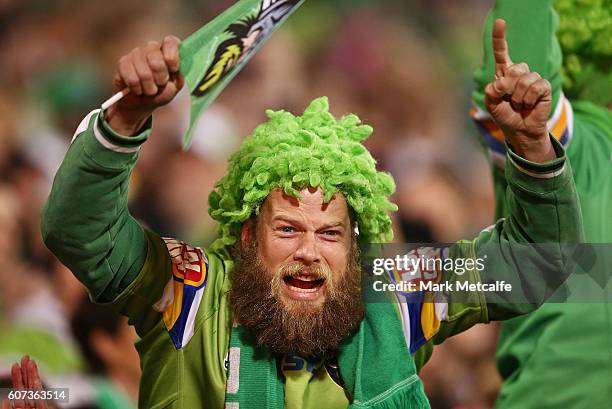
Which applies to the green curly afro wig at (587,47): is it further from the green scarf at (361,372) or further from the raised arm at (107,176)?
the raised arm at (107,176)

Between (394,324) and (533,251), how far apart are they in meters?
0.29

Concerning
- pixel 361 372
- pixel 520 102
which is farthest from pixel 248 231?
pixel 520 102

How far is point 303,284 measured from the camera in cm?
186

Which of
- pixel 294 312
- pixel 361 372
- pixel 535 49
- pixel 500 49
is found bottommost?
pixel 361 372

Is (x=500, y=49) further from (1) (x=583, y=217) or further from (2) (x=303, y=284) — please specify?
(1) (x=583, y=217)

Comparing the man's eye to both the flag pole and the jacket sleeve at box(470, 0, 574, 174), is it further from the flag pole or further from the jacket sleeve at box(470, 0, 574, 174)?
the jacket sleeve at box(470, 0, 574, 174)

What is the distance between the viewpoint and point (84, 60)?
98.9 inches

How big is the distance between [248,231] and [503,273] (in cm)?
49

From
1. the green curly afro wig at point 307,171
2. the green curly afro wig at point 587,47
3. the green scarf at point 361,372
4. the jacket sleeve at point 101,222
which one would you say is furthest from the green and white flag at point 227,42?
the green curly afro wig at point 587,47

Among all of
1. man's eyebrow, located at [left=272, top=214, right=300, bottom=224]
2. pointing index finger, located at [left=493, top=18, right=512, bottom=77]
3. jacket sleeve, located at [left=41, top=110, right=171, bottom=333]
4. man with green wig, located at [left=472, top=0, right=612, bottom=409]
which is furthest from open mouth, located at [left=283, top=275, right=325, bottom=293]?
man with green wig, located at [left=472, top=0, right=612, bottom=409]

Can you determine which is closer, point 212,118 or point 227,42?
point 227,42

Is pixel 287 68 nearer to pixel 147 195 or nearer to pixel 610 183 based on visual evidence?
pixel 147 195

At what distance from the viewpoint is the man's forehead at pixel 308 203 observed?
1.85 meters

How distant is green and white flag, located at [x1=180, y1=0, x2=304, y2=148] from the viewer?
1.86m
